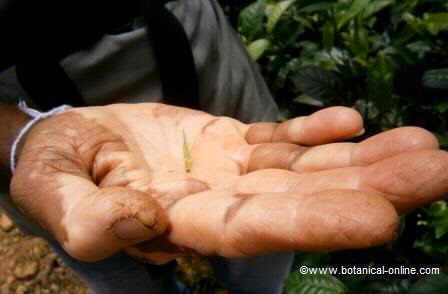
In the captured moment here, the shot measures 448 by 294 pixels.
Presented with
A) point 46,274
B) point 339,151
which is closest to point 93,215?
point 339,151

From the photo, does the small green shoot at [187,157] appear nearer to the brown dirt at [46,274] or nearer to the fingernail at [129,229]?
the fingernail at [129,229]

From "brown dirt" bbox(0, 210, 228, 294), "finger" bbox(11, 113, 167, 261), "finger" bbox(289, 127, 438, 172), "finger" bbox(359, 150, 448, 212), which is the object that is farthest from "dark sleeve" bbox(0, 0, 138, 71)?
"brown dirt" bbox(0, 210, 228, 294)

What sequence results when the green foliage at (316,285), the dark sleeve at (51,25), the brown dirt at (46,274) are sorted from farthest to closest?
the brown dirt at (46,274) < the green foliage at (316,285) < the dark sleeve at (51,25)

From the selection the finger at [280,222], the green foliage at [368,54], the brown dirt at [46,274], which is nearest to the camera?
the finger at [280,222]

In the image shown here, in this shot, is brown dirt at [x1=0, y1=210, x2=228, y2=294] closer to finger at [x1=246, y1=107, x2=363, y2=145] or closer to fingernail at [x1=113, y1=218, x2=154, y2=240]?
finger at [x1=246, y1=107, x2=363, y2=145]

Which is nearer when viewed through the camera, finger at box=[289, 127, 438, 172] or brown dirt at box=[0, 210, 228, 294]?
Answer: finger at box=[289, 127, 438, 172]

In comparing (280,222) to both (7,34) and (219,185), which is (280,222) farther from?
(7,34)

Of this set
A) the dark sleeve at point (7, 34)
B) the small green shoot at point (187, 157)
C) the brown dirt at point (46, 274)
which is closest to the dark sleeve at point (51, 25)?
the dark sleeve at point (7, 34)

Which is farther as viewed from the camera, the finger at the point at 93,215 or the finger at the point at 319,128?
the finger at the point at 319,128
